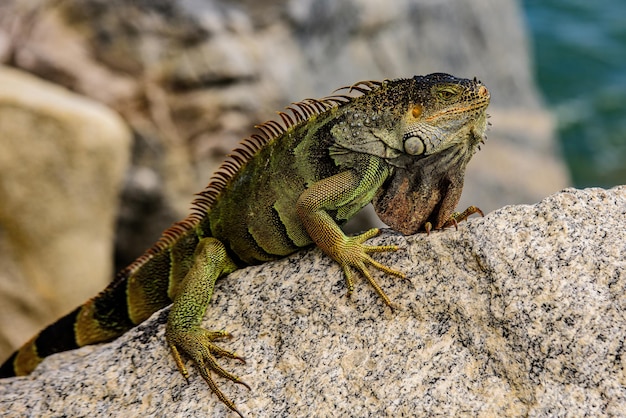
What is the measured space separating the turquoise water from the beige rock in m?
7.05

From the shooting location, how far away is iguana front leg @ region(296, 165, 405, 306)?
3.13 metres

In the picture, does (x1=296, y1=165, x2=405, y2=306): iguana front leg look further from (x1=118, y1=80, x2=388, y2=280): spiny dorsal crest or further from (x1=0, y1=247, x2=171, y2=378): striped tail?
(x1=0, y1=247, x2=171, y2=378): striped tail

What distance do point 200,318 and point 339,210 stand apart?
74 centimetres

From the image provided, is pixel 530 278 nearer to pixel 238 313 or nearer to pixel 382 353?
pixel 382 353

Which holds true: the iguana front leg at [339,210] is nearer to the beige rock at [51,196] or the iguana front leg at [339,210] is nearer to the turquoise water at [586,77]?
the beige rock at [51,196]

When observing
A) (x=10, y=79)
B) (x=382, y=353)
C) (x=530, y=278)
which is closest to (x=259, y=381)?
(x=382, y=353)

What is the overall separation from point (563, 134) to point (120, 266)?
7.53 m

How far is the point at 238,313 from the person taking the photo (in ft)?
A: 10.8

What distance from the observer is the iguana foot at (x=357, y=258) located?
10.0 feet

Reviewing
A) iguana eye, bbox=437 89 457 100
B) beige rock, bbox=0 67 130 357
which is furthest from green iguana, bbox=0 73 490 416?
beige rock, bbox=0 67 130 357

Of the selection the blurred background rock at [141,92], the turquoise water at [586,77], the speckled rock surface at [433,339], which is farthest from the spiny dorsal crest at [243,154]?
the turquoise water at [586,77]

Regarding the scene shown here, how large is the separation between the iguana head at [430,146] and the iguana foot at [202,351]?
0.89 meters

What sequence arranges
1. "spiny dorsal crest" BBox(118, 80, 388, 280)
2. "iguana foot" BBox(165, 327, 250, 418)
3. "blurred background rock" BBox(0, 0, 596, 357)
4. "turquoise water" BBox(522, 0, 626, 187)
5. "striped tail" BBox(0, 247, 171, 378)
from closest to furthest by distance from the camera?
1. "iguana foot" BBox(165, 327, 250, 418)
2. "spiny dorsal crest" BBox(118, 80, 388, 280)
3. "striped tail" BBox(0, 247, 171, 378)
4. "blurred background rock" BBox(0, 0, 596, 357)
5. "turquoise water" BBox(522, 0, 626, 187)

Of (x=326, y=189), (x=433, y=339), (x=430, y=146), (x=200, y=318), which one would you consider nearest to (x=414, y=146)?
(x=430, y=146)
